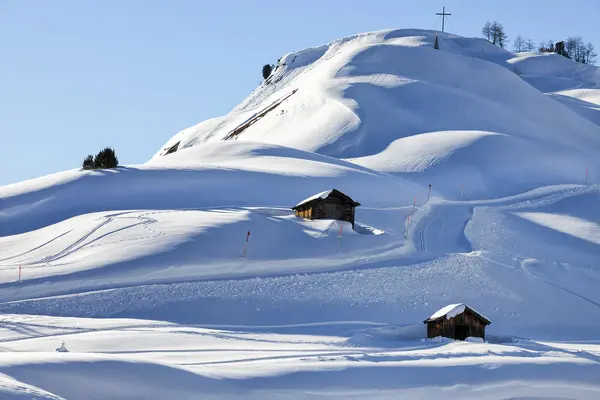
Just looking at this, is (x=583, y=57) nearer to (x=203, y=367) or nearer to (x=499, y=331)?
(x=499, y=331)

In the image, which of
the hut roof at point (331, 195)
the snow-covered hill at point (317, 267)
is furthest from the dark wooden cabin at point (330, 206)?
Answer: the snow-covered hill at point (317, 267)

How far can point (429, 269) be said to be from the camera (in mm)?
41406

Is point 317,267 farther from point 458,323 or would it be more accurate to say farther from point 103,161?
point 103,161

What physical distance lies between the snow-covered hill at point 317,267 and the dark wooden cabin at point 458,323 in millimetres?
614

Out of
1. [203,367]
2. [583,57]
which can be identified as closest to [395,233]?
[203,367]

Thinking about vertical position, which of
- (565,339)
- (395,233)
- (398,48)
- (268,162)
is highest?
(398,48)

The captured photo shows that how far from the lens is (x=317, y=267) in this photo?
40844mm

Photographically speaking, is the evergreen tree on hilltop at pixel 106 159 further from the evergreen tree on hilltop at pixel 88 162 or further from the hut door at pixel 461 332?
the hut door at pixel 461 332

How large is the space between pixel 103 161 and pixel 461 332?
3574 centimetres

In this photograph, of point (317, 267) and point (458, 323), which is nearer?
point (458, 323)

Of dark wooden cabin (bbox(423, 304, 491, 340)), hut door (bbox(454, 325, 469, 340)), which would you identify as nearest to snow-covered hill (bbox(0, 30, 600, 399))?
dark wooden cabin (bbox(423, 304, 491, 340))

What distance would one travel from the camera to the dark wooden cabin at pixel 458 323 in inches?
1225

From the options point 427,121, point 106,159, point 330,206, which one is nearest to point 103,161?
point 106,159

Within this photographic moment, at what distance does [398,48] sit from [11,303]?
3052 inches
